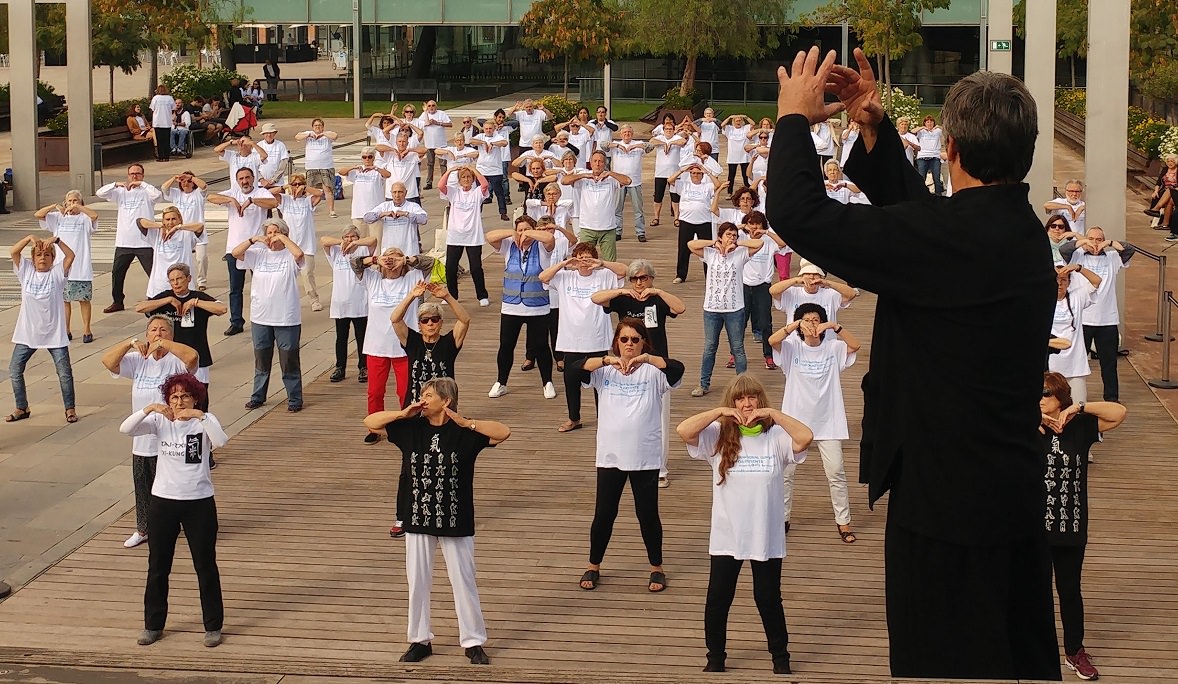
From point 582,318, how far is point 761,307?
13.4 ft

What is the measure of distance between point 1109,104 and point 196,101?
3362 centimetres

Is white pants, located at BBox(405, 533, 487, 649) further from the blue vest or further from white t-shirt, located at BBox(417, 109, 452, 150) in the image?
white t-shirt, located at BBox(417, 109, 452, 150)

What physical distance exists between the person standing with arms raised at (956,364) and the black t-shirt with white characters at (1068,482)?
259 inches

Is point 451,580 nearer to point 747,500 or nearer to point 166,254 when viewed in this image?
point 747,500

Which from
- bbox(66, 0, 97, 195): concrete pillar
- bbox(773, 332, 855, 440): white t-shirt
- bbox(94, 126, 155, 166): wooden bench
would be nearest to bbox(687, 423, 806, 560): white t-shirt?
bbox(773, 332, 855, 440): white t-shirt

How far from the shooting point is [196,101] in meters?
47.1

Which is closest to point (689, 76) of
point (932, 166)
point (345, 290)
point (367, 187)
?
point (932, 166)

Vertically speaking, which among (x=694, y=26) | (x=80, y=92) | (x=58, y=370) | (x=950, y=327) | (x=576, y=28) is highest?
(x=694, y=26)

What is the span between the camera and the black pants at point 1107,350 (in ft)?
53.4

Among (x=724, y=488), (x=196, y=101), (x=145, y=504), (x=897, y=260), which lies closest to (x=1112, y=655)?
(x=724, y=488)

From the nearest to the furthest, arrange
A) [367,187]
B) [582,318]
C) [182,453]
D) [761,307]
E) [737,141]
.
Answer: [182,453]
[582,318]
[761,307]
[367,187]
[737,141]

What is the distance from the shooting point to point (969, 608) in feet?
9.43

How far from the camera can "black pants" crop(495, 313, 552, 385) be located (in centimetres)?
1702

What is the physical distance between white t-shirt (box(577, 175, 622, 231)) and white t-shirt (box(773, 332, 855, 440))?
946cm
